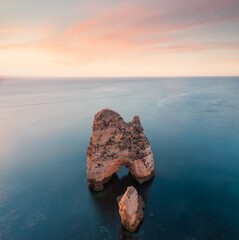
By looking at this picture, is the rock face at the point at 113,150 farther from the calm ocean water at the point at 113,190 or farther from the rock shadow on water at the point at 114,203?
the calm ocean water at the point at 113,190

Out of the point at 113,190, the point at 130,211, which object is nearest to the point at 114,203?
the point at 113,190

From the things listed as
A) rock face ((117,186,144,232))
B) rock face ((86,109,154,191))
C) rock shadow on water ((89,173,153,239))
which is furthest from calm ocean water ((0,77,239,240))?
rock face ((86,109,154,191))

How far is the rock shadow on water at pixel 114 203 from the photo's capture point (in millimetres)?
28500

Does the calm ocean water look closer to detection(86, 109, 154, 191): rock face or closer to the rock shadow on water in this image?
the rock shadow on water

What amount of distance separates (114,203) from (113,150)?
8912mm

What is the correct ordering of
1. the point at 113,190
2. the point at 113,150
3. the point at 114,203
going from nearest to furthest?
1. the point at 114,203
2. the point at 113,190
3. the point at 113,150

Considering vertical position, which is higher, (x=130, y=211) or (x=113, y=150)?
(x=113, y=150)

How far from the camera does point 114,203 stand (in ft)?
113

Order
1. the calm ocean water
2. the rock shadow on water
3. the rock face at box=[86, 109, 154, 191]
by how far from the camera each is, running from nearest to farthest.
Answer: the rock shadow on water < the calm ocean water < the rock face at box=[86, 109, 154, 191]

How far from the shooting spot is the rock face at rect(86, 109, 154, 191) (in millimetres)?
37438

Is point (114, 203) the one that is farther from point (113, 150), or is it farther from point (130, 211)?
point (113, 150)

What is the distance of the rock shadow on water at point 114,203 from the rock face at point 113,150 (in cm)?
123

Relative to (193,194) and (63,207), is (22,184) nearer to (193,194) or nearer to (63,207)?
(63,207)

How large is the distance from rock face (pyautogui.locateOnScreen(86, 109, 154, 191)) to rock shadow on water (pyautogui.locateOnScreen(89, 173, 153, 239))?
4.04 ft
